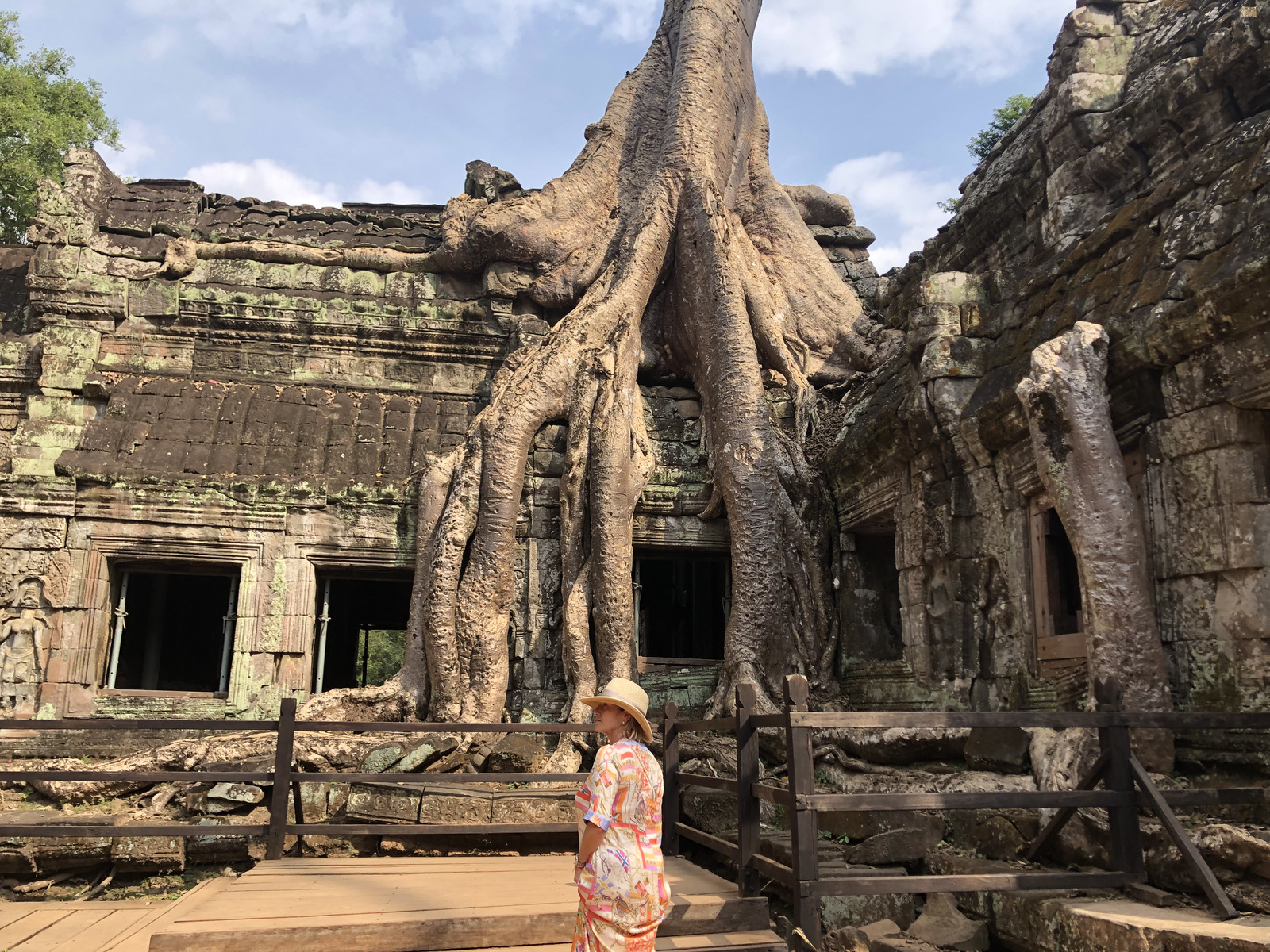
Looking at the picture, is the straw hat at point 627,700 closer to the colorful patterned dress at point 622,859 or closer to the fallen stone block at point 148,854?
the colorful patterned dress at point 622,859

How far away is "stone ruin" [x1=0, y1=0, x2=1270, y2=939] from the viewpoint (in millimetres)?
4535

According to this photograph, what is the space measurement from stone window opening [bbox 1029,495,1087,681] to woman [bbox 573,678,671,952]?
3469 millimetres

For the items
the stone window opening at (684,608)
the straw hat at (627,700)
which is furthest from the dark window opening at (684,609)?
the straw hat at (627,700)

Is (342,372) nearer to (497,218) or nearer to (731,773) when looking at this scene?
(497,218)

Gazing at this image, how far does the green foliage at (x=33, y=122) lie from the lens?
569 inches

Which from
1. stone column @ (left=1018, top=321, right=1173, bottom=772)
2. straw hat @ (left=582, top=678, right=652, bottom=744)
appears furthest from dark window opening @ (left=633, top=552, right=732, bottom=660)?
straw hat @ (left=582, top=678, right=652, bottom=744)

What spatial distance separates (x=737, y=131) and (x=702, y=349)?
3447 mm

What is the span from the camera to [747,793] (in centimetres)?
390

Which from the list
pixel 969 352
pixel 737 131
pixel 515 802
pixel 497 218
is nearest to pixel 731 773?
pixel 515 802

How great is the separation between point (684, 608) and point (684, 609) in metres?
0.03

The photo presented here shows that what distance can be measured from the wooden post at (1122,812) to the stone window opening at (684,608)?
5.45m

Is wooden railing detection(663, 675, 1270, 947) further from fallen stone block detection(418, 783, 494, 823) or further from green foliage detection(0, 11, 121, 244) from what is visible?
green foliage detection(0, 11, 121, 244)

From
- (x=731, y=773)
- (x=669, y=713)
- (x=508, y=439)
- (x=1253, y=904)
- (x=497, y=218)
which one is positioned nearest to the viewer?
(x=1253, y=904)

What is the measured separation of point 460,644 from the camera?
7.59 metres
